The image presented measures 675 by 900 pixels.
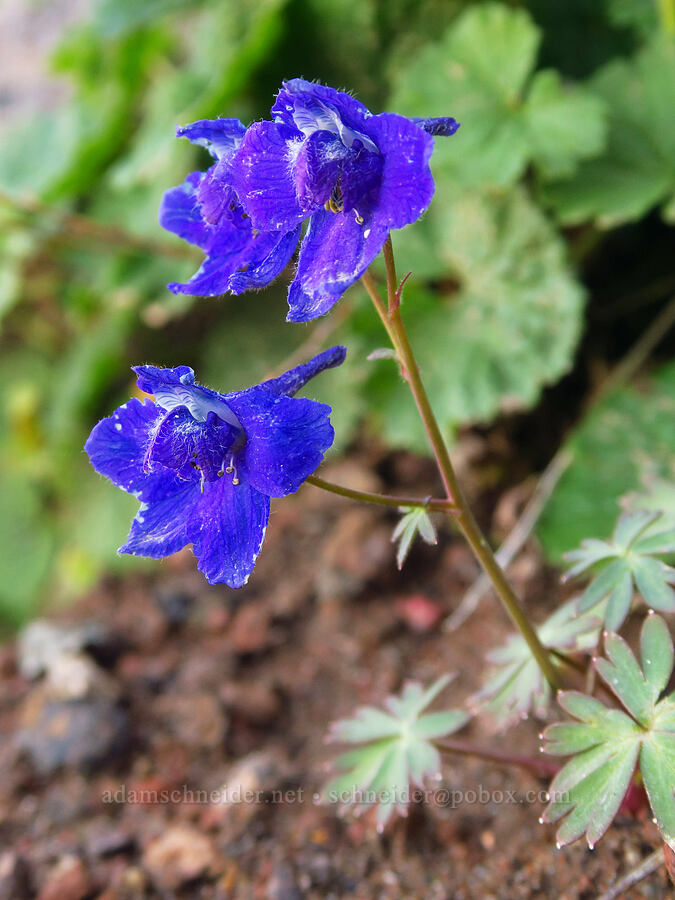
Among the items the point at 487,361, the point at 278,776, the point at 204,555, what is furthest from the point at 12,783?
→ the point at 487,361

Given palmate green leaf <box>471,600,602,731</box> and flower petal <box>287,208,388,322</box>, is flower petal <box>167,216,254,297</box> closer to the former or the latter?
flower petal <box>287,208,388,322</box>

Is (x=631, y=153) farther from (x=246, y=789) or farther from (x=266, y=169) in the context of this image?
(x=246, y=789)

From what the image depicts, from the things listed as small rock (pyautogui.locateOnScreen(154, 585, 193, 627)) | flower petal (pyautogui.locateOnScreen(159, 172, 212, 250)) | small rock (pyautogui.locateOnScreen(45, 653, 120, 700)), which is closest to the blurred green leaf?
small rock (pyautogui.locateOnScreen(154, 585, 193, 627))

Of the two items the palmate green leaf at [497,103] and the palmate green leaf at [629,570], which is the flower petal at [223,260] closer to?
the palmate green leaf at [629,570]

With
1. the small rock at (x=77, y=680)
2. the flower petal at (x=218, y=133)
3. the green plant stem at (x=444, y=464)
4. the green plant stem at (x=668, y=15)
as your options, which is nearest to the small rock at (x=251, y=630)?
the small rock at (x=77, y=680)

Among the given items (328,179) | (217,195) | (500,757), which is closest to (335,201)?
(328,179)

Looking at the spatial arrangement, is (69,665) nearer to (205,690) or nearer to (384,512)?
(205,690)
